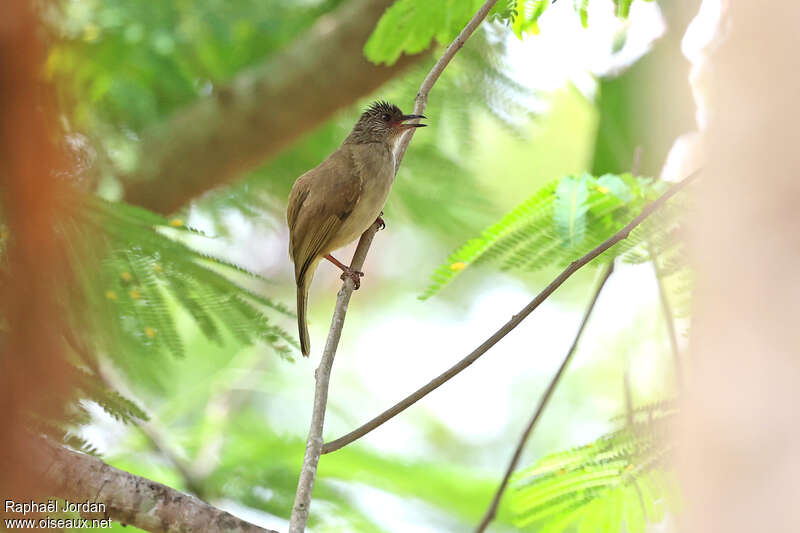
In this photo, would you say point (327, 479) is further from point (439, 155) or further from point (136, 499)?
point (136, 499)

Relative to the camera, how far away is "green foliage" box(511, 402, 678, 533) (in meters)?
2.63

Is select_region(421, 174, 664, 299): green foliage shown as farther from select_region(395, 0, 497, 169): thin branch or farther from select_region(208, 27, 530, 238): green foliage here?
select_region(208, 27, 530, 238): green foliage

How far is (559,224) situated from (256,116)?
9.32 feet

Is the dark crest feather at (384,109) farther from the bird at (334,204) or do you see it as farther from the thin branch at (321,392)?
the thin branch at (321,392)

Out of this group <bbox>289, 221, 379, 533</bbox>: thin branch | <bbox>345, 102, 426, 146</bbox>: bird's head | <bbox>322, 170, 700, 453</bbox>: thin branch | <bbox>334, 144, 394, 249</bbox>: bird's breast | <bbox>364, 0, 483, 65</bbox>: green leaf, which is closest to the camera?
<bbox>289, 221, 379, 533</bbox>: thin branch

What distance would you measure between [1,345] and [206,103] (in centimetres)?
478

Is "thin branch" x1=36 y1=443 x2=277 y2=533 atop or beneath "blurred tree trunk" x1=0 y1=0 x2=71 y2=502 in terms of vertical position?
atop

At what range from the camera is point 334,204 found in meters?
4.32

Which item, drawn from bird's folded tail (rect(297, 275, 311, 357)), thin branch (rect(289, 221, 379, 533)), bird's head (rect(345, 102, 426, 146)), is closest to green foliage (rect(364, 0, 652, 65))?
thin branch (rect(289, 221, 379, 533))

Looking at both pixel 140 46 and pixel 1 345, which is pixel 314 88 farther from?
pixel 1 345

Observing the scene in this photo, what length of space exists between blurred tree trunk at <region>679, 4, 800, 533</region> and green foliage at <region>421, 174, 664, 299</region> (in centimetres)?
135

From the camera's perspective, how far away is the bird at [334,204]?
432cm

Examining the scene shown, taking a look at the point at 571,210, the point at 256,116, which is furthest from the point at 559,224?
the point at 256,116

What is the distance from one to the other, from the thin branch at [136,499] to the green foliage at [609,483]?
109 centimetres
